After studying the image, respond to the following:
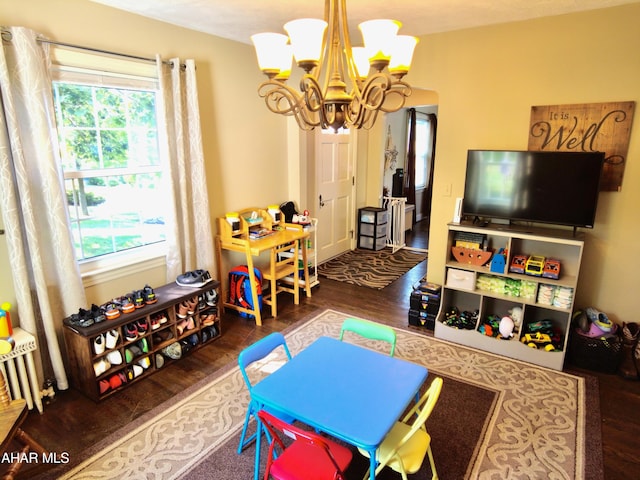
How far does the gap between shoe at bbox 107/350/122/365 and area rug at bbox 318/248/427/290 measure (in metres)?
2.70

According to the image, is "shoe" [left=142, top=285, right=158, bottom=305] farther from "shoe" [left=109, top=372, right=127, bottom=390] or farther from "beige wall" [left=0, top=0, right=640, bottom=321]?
"shoe" [left=109, top=372, right=127, bottom=390]

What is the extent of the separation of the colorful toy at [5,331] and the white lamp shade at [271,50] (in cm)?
214

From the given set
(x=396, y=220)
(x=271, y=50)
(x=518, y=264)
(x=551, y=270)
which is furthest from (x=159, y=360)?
(x=396, y=220)

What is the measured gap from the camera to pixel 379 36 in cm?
157

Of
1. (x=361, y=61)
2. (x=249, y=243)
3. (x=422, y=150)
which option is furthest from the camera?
(x=422, y=150)

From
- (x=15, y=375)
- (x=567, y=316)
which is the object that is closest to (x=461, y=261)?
(x=567, y=316)

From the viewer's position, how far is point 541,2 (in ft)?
8.97

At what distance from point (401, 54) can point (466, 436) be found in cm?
211

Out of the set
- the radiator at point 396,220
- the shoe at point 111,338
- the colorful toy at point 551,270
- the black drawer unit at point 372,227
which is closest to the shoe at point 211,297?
the shoe at point 111,338

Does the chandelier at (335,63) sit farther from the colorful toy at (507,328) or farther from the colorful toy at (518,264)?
the colorful toy at (507,328)

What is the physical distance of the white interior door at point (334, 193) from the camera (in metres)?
5.14

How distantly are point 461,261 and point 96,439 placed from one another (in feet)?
9.62

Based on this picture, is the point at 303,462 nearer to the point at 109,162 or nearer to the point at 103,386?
the point at 103,386

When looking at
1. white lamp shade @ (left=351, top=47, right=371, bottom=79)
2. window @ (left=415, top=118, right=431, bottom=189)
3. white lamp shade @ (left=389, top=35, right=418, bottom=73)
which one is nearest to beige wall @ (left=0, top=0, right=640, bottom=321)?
white lamp shade @ (left=351, top=47, right=371, bottom=79)
